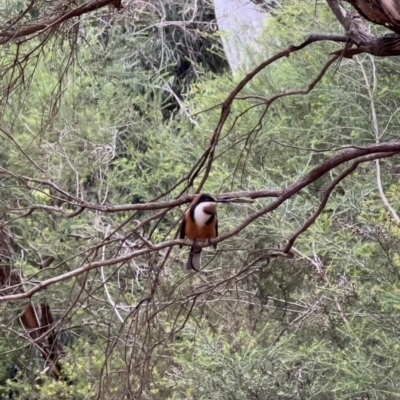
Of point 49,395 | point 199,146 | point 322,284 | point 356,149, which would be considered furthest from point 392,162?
point 49,395

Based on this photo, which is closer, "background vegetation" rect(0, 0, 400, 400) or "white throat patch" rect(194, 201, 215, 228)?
"white throat patch" rect(194, 201, 215, 228)

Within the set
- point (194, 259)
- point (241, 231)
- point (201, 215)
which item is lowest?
point (241, 231)

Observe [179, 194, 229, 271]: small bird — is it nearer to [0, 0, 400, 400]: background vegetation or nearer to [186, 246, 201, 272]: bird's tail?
[186, 246, 201, 272]: bird's tail

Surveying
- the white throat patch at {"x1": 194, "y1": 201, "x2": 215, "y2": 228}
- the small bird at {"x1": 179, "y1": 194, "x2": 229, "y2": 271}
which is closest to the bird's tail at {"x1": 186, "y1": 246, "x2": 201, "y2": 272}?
the small bird at {"x1": 179, "y1": 194, "x2": 229, "y2": 271}

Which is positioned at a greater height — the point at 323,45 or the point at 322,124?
the point at 323,45

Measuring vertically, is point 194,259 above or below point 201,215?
below

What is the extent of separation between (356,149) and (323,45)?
2.89 metres

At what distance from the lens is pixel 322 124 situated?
4707mm

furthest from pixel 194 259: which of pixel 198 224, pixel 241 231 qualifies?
pixel 241 231

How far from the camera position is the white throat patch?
2.85 meters

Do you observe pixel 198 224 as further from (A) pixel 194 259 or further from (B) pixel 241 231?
(B) pixel 241 231

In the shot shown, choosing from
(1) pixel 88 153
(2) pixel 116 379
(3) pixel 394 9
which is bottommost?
(2) pixel 116 379

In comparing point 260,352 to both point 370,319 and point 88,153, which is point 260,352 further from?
point 88,153

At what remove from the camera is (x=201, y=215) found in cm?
288
